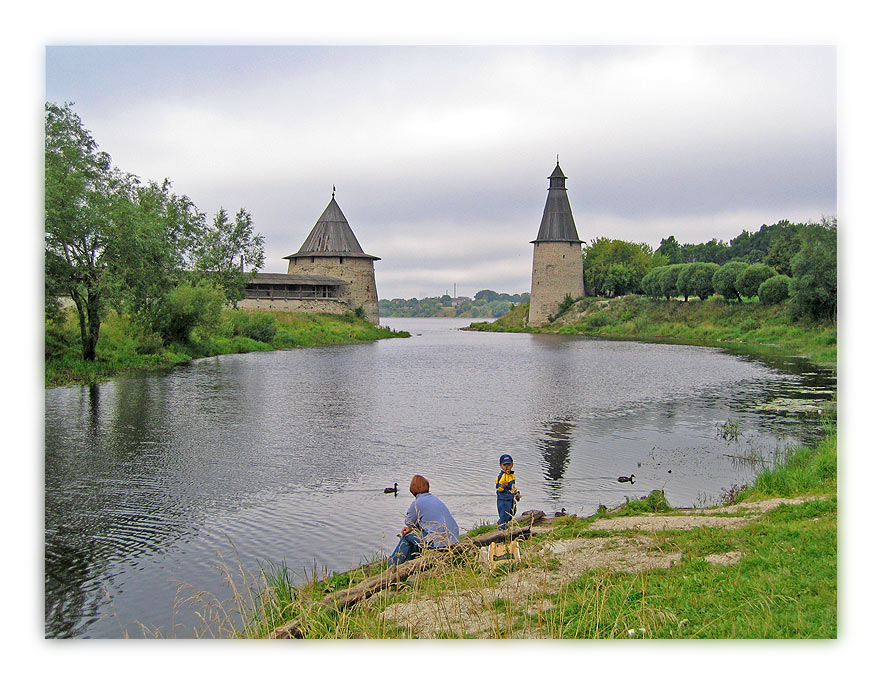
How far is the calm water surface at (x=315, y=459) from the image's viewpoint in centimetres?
635

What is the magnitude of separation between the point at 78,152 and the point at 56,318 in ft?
15.0

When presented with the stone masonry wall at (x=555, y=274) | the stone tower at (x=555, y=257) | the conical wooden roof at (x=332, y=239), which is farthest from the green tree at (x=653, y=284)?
the conical wooden roof at (x=332, y=239)

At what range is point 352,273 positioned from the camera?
177 feet

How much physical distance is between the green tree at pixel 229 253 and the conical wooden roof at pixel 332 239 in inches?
470

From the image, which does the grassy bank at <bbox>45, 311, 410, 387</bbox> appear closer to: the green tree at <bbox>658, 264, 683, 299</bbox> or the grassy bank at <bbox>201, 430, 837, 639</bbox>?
the grassy bank at <bbox>201, 430, 837, 639</bbox>

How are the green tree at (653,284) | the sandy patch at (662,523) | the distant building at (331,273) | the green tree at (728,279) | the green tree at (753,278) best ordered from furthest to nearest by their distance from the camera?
the green tree at (653,284), the distant building at (331,273), the green tree at (728,279), the green tree at (753,278), the sandy patch at (662,523)

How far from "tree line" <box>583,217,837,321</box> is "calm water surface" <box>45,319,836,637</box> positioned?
9.27 m

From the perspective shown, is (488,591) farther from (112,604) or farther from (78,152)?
(78,152)

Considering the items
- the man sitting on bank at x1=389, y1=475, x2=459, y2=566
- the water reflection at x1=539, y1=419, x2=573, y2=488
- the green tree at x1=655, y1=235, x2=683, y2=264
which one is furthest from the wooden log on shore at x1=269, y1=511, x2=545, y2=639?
the green tree at x1=655, y1=235, x2=683, y2=264

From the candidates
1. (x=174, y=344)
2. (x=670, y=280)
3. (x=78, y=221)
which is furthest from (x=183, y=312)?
(x=670, y=280)

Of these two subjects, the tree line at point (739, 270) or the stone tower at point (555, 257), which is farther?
the stone tower at point (555, 257)

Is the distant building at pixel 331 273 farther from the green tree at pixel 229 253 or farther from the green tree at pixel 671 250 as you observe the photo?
the green tree at pixel 671 250
